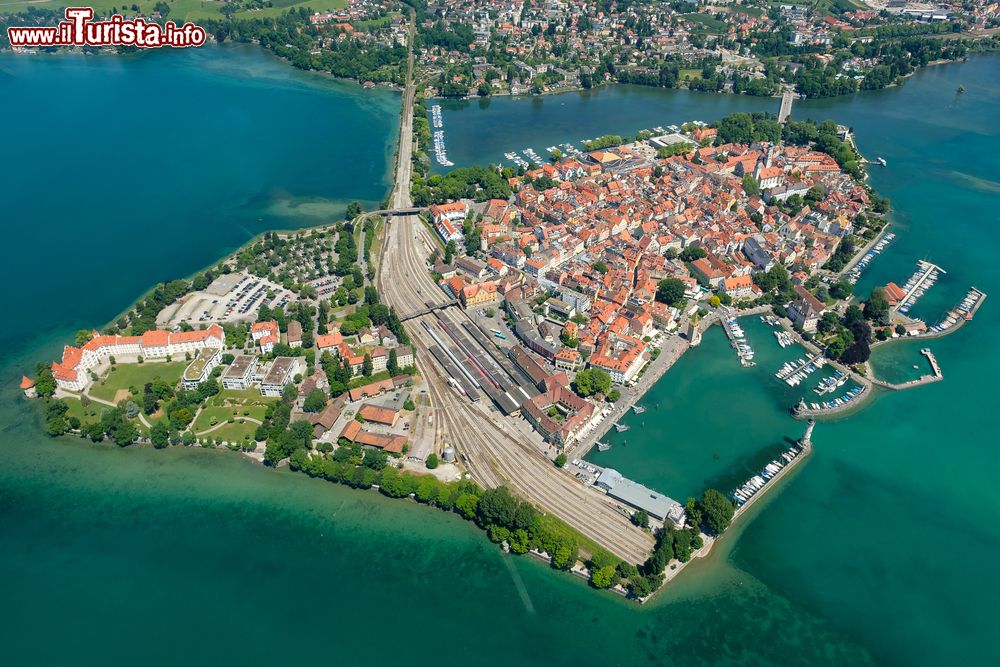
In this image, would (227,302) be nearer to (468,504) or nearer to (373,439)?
(373,439)

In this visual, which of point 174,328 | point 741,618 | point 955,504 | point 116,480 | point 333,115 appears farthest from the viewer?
point 333,115

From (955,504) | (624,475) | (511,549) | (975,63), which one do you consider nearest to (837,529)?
(955,504)

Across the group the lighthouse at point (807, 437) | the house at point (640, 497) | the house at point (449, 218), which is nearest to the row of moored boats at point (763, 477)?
the lighthouse at point (807, 437)

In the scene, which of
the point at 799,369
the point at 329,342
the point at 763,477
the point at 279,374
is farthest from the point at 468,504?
the point at 799,369

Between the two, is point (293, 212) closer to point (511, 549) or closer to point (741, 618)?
point (511, 549)

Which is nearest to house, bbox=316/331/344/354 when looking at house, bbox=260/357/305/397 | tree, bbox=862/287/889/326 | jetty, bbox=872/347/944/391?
house, bbox=260/357/305/397

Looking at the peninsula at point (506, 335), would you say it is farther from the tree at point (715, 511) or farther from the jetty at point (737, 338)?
the jetty at point (737, 338)
